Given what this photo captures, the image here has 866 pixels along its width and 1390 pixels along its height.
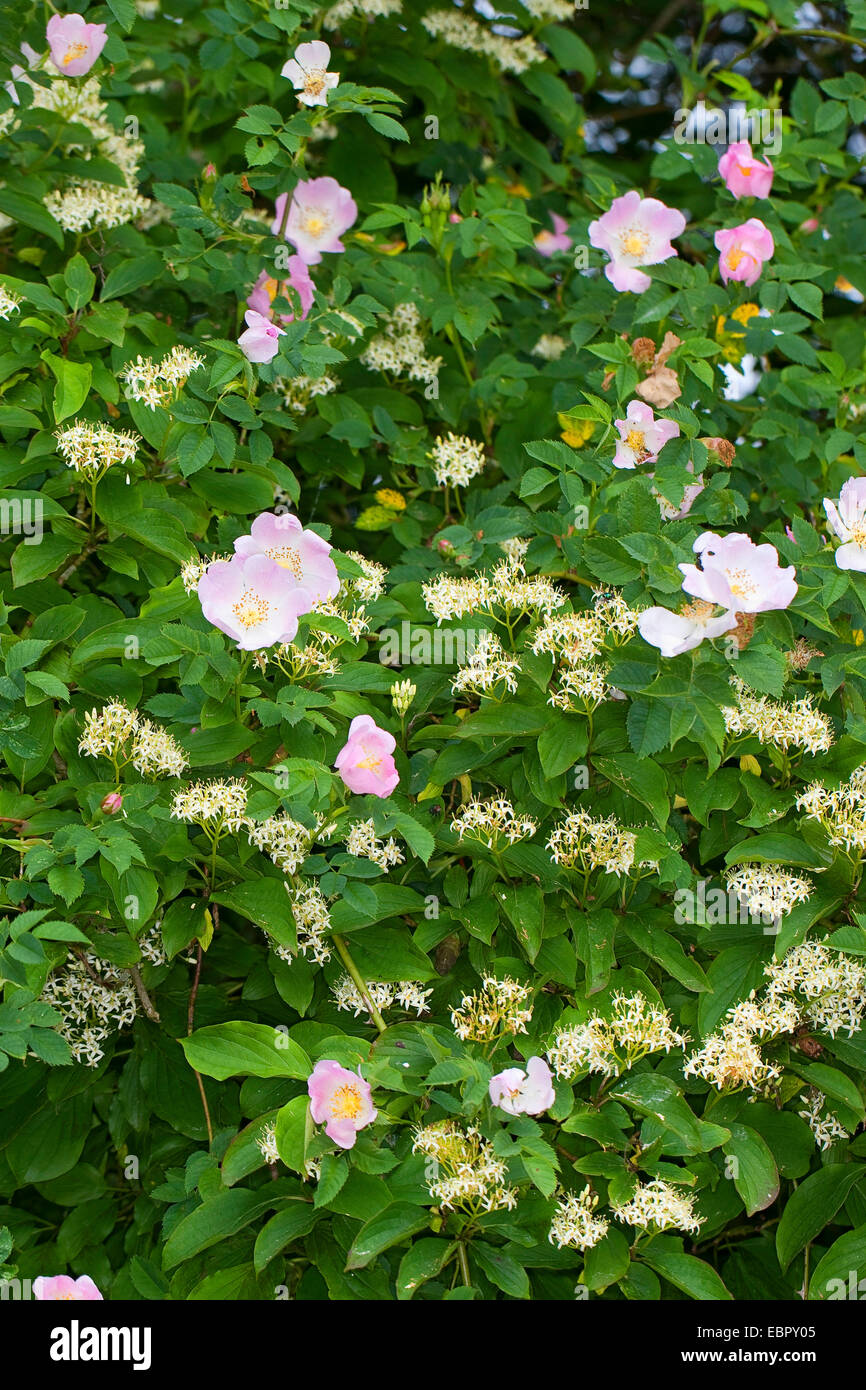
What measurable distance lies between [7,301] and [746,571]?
1296 mm

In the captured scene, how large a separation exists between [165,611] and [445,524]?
0.79 meters

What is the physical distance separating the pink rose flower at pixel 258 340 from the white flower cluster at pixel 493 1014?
1.08m

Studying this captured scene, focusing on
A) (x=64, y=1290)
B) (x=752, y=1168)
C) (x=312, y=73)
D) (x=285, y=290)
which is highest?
(x=312, y=73)

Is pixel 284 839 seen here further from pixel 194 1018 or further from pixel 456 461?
pixel 456 461

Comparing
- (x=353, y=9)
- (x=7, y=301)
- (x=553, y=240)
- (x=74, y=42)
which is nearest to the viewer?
(x=7, y=301)

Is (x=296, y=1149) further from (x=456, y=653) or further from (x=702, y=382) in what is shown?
(x=702, y=382)

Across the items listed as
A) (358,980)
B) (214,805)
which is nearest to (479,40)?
(214,805)

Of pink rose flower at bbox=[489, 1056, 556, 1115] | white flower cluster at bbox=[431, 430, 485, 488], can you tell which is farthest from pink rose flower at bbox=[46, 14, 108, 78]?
pink rose flower at bbox=[489, 1056, 556, 1115]

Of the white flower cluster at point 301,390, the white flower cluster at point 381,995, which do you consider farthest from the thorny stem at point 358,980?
the white flower cluster at point 301,390

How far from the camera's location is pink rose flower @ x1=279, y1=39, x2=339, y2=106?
7.55ft

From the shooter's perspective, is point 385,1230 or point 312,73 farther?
point 312,73

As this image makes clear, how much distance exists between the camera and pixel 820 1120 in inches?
81.1

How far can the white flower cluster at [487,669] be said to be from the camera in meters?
2.04

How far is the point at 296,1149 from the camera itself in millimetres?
1741
